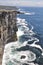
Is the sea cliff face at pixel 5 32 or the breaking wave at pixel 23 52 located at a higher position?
the sea cliff face at pixel 5 32

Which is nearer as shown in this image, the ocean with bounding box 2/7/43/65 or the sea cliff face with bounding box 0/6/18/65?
the ocean with bounding box 2/7/43/65

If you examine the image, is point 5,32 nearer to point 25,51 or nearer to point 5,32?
point 5,32

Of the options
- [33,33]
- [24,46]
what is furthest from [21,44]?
[33,33]

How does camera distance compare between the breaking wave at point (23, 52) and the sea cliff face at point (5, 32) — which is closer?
the breaking wave at point (23, 52)

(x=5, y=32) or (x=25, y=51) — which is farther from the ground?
(x=5, y=32)

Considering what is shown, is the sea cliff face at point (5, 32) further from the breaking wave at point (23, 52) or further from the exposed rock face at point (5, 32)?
the breaking wave at point (23, 52)

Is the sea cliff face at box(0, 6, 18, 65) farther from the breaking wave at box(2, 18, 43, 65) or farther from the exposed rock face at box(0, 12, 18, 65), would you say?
the breaking wave at box(2, 18, 43, 65)

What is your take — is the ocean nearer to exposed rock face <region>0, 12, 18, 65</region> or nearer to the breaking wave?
the breaking wave

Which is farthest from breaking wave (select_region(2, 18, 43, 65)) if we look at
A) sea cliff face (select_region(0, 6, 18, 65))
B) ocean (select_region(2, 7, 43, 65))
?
sea cliff face (select_region(0, 6, 18, 65))

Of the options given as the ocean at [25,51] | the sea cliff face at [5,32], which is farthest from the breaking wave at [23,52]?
the sea cliff face at [5,32]

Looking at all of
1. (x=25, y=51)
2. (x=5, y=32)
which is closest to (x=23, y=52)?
(x=25, y=51)

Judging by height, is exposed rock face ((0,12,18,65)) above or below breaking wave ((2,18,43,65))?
above
